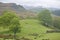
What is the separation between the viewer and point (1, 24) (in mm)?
90562

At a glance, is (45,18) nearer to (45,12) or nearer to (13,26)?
(45,12)

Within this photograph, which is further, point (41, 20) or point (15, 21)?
point (41, 20)

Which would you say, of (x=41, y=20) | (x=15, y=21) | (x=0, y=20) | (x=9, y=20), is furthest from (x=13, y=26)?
(x=41, y=20)

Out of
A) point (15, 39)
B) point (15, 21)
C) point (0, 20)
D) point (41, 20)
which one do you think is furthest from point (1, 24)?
point (41, 20)

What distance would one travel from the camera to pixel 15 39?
63.8 m

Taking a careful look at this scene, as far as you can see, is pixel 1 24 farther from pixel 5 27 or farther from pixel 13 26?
pixel 13 26

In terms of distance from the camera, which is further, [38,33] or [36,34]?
A: [38,33]

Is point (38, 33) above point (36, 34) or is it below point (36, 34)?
below

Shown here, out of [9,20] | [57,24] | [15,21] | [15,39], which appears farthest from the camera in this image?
[57,24]

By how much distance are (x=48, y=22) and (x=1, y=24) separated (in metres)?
46.6

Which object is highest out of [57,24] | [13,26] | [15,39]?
[13,26]

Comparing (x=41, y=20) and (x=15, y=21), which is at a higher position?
(x=15, y=21)

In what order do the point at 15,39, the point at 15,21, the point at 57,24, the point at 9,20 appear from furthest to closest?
the point at 57,24 → the point at 9,20 → the point at 15,21 → the point at 15,39

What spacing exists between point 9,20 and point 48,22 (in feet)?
156
